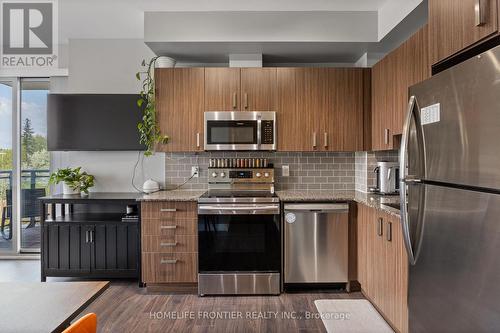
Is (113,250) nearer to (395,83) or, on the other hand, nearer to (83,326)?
(83,326)

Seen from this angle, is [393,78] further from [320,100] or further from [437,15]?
[437,15]

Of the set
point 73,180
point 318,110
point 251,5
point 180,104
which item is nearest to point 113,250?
point 73,180

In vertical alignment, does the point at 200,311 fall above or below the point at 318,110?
below

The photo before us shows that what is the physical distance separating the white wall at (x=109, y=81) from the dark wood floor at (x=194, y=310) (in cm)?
118

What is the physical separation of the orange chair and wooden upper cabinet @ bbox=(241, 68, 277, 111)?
272 cm

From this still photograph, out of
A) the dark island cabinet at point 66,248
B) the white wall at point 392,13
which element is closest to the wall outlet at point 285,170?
the white wall at point 392,13

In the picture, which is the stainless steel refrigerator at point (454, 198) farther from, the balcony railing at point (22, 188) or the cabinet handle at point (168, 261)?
the balcony railing at point (22, 188)

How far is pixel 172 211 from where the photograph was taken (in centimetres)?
317

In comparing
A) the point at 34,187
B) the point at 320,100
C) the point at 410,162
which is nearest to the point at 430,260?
the point at 410,162

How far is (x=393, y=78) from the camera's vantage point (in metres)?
2.79

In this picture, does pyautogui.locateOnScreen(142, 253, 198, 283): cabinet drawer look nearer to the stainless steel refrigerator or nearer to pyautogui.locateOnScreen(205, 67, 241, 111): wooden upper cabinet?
pyautogui.locateOnScreen(205, 67, 241, 111): wooden upper cabinet

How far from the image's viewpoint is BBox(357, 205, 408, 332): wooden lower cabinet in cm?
220

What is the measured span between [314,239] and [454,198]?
189cm

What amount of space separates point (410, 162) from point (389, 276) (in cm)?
108
